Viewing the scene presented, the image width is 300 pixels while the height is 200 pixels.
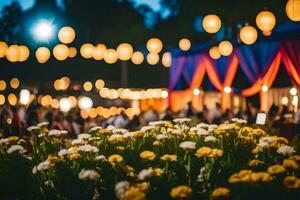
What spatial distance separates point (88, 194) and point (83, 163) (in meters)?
0.35

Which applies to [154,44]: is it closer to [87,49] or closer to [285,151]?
[87,49]

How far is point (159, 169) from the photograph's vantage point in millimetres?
3805

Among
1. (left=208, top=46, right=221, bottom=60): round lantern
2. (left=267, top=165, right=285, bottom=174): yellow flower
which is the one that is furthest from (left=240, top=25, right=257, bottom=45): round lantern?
(left=267, top=165, right=285, bottom=174): yellow flower

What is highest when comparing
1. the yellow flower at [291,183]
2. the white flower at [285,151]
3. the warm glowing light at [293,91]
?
the warm glowing light at [293,91]

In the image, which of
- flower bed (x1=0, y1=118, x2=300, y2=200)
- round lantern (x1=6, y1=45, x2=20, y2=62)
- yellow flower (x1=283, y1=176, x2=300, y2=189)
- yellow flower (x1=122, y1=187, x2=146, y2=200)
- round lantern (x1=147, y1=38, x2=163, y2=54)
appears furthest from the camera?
round lantern (x1=147, y1=38, x2=163, y2=54)

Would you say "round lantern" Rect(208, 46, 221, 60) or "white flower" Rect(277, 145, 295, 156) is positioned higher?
"round lantern" Rect(208, 46, 221, 60)

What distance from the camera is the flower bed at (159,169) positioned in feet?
11.7

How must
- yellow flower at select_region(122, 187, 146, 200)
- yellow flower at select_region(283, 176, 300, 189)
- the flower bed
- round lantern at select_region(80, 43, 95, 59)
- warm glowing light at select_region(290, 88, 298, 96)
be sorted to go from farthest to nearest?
round lantern at select_region(80, 43, 95, 59)
warm glowing light at select_region(290, 88, 298, 96)
the flower bed
yellow flower at select_region(283, 176, 300, 189)
yellow flower at select_region(122, 187, 146, 200)

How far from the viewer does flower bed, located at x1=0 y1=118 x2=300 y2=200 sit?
355 cm

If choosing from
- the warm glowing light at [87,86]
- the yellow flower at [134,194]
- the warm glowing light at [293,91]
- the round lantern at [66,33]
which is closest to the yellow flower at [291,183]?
the yellow flower at [134,194]

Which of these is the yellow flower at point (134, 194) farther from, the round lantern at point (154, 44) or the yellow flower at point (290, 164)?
the round lantern at point (154, 44)

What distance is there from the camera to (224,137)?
191 inches

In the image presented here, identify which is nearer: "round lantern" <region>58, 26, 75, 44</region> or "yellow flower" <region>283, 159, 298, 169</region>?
"yellow flower" <region>283, 159, 298, 169</region>

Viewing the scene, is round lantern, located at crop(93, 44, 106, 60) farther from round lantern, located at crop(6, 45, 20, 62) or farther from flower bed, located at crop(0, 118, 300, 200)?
flower bed, located at crop(0, 118, 300, 200)
